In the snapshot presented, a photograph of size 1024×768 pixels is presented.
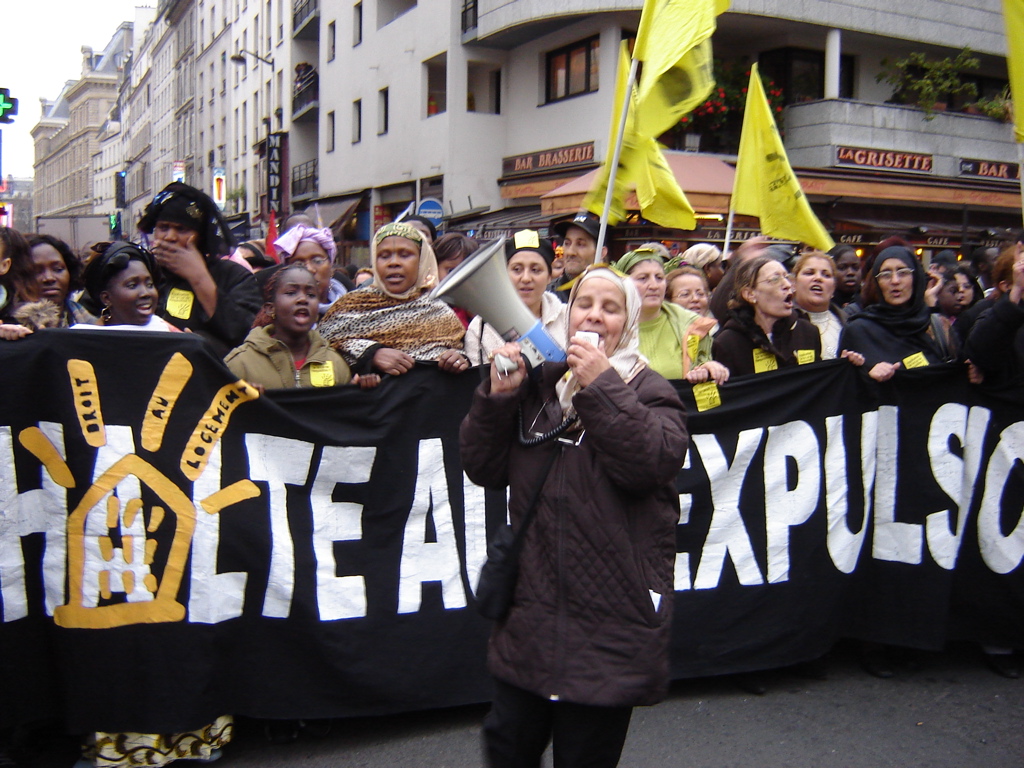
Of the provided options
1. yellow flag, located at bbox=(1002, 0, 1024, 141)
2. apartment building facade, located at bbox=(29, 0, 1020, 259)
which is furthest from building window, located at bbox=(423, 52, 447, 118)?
yellow flag, located at bbox=(1002, 0, 1024, 141)

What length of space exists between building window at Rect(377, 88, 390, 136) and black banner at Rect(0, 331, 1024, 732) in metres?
22.6

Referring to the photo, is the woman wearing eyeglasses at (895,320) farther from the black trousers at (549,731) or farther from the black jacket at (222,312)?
the black jacket at (222,312)

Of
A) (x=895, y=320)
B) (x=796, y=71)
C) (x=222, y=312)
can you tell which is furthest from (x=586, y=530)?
(x=796, y=71)

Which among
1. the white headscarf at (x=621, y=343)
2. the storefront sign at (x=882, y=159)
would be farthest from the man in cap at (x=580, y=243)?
the storefront sign at (x=882, y=159)

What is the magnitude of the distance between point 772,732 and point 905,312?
2.16 meters

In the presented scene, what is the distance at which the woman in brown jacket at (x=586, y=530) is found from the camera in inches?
94.5

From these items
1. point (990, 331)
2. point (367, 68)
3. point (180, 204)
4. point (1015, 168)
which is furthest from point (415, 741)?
point (367, 68)

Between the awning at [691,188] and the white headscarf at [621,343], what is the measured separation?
1061 cm

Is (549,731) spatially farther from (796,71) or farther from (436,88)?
(436,88)

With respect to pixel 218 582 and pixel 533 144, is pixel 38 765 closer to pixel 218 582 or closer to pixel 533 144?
pixel 218 582

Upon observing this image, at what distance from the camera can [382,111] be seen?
2545 centimetres

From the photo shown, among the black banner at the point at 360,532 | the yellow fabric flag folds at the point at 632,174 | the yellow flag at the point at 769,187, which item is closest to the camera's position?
the black banner at the point at 360,532

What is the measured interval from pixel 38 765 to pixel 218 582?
899mm

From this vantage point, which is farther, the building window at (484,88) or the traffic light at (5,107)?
the building window at (484,88)
